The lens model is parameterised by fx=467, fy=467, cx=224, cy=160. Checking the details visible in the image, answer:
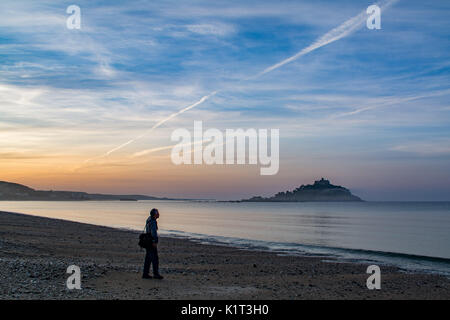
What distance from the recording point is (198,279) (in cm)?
1730

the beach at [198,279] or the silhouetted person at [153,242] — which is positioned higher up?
the silhouetted person at [153,242]

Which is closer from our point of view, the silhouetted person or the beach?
the beach

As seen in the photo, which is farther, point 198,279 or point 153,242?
point 198,279

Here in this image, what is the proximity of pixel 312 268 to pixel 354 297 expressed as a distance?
7200 mm

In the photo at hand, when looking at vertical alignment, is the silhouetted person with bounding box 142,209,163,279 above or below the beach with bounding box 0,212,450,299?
above

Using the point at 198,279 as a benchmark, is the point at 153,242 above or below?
above

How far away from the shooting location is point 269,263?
2394 centimetres

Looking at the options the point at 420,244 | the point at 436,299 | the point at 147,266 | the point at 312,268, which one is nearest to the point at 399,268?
the point at 312,268

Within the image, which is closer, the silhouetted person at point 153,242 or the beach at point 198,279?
the beach at point 198,279

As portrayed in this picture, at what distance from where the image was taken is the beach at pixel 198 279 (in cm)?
1394

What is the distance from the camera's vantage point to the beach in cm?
1394
